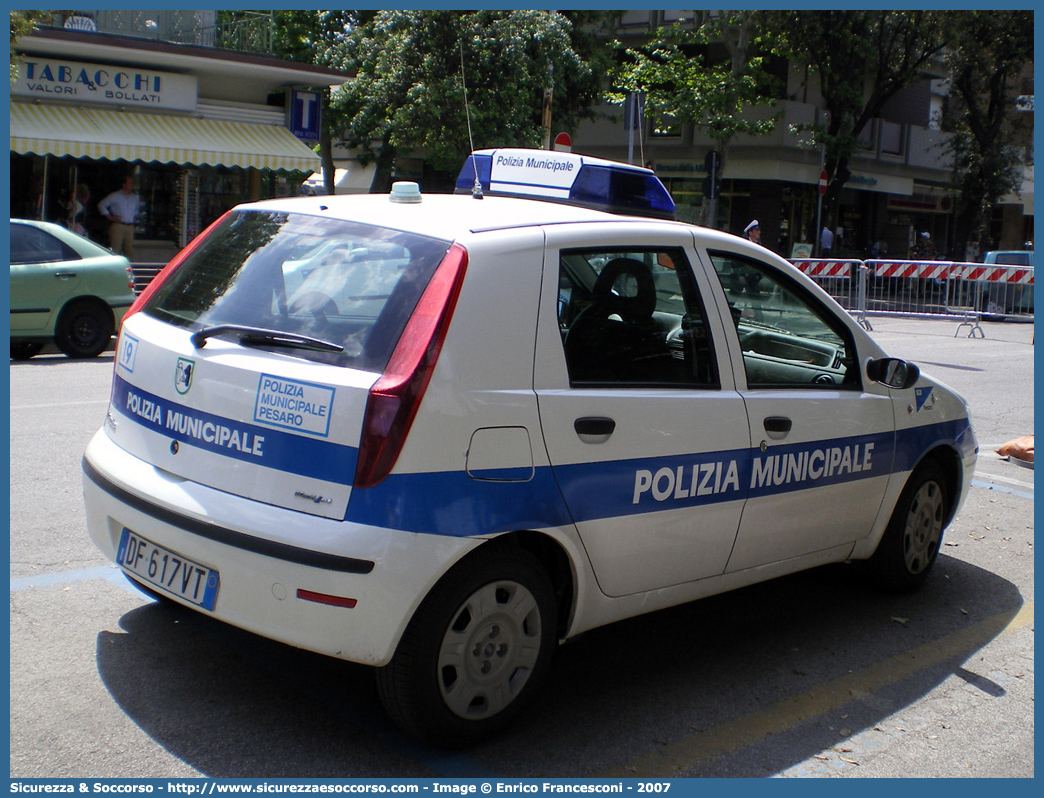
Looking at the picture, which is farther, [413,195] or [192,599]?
[413,195]

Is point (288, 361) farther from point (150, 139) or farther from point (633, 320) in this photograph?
point (150, 139)

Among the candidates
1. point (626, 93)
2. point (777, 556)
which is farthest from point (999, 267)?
point (777, 556)

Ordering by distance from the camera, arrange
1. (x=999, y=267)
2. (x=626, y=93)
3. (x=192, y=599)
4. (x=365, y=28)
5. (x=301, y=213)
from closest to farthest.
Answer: (x=192, y=599) → (x=301, y=213) → (x=999, y=267) → (x=365, y=28) → (x=626, y=93)

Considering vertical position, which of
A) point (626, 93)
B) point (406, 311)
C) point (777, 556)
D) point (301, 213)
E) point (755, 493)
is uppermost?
point (626, 93)

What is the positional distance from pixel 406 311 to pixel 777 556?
6.35 feet

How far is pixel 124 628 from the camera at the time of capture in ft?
13.5

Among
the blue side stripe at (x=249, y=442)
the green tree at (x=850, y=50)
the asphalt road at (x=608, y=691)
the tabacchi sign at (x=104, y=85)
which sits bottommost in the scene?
the asphalt road at (x=608, y=691)

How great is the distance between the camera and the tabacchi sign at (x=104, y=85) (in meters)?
19.4

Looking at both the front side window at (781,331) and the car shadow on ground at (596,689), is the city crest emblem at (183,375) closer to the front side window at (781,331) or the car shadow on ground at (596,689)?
the car shadow on ground at (596,689)

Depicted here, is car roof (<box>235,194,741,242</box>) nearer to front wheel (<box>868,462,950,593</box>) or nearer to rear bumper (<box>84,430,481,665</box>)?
rear bumper (<box>84,430,481,665</box>)

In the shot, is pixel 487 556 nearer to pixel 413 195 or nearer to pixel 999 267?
pixel 413 195

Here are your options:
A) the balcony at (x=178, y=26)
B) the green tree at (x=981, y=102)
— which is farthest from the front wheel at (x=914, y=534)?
the green tree at (x=981, y=102)

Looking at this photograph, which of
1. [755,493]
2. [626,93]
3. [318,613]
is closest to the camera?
[318,613]

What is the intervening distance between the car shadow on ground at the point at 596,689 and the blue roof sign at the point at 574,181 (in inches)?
69.7
